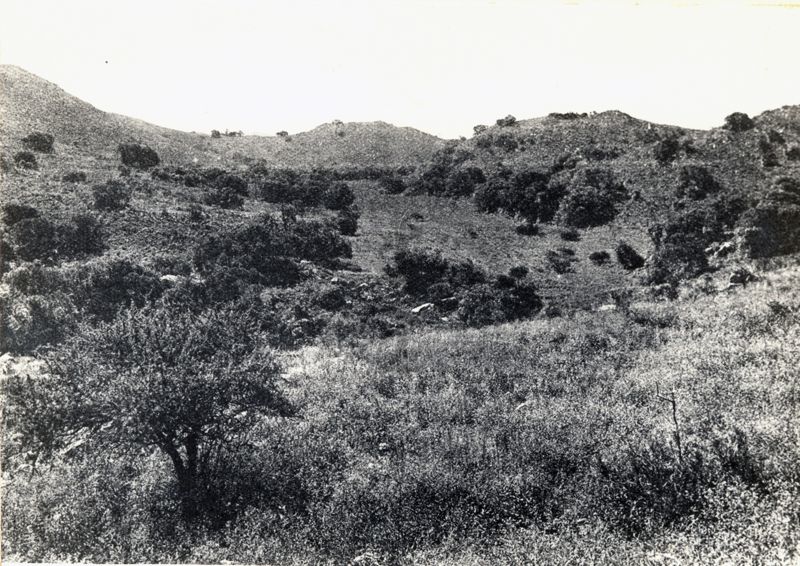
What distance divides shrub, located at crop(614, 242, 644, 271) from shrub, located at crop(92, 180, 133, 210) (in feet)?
89.1

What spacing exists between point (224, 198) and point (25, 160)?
10.5m

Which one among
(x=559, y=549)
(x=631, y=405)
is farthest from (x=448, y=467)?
(x=631, y=405)

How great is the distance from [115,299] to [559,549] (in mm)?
19104

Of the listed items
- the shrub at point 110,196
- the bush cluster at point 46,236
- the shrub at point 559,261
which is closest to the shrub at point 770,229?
the shrub at point 559,261

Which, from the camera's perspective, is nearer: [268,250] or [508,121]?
[268,250]

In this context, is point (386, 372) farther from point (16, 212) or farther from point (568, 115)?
point (568, 115)

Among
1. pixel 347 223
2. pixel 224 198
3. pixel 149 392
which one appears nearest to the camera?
pixel 149 392

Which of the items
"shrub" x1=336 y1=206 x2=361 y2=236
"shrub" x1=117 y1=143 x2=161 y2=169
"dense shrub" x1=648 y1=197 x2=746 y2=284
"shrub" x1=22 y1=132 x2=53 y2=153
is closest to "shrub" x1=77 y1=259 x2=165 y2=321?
"shrub" x1=336 y1=206 x2=361 y2=236

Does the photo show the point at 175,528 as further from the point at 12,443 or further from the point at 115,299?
the point at 115,299

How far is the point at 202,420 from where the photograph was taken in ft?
24.9

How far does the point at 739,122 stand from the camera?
40.2 meters

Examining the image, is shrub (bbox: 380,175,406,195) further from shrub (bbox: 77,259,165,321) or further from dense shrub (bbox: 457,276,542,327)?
shrub (bbox: 77,259,165,321)

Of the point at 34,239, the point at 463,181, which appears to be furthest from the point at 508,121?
the point at 34,239

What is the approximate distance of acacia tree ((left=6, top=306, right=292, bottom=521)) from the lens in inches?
286
